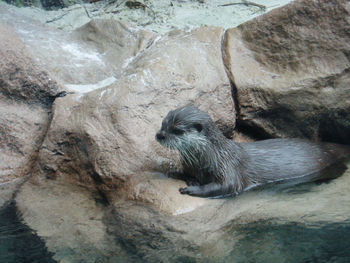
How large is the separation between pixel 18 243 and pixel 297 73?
309cm

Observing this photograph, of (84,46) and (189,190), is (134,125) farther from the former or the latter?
(84,46)

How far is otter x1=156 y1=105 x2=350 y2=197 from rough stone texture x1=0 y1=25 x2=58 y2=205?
141 centimetres

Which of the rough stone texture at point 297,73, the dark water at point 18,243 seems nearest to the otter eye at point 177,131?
the rough stone texture at point 297,73

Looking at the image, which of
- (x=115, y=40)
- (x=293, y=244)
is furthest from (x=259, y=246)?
(x=115, y=40)

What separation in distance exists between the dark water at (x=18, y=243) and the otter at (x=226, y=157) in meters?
1.16

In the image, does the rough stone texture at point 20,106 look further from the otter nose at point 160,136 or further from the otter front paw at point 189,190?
the otter front paw at point 189,190

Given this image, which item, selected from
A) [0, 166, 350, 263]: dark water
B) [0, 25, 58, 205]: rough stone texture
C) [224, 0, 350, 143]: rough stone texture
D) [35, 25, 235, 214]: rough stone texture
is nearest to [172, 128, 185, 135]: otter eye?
[35, 25, 235, 214]: rough stone texture

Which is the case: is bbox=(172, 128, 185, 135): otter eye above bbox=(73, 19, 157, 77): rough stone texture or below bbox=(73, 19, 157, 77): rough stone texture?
below

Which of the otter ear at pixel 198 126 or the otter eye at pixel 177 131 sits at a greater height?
the otter ear at pixel 198 126

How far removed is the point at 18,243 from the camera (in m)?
2.38

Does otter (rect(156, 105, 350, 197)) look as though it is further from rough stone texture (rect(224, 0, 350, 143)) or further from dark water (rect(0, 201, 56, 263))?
dark water (rect(0, 201, 56, 263))

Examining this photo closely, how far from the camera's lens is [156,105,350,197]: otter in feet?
9.98

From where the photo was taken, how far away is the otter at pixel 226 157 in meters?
3.04

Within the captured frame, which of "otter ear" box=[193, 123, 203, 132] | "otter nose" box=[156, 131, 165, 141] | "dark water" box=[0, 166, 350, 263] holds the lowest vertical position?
"dark water" box=[0, 166, 350, 263]
